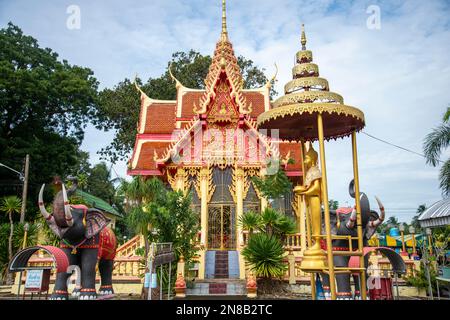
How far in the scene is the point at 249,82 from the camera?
29344 mm

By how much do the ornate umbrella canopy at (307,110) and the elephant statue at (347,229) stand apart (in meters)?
1.21

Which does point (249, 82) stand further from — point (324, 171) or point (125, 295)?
point (324, 171)

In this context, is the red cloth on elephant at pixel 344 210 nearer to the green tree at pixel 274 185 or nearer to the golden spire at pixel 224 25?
→ the green tree at pixel 274 185

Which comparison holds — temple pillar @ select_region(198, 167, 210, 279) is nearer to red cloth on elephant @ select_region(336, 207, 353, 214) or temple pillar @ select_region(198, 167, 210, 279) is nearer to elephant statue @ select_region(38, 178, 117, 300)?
elephant statue @ select_region(38, 178, 117, 300)

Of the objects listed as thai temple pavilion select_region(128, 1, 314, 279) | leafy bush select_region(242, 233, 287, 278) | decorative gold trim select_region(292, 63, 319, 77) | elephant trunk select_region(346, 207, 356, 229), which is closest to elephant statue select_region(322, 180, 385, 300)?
elephant trunk select_region(346, 207, 356, 229)

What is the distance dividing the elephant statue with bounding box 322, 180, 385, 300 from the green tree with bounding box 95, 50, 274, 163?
782 inches

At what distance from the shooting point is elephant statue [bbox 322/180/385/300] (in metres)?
7.57

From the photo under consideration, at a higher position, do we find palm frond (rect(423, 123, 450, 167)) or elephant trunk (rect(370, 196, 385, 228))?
palm frond (rect(423, 123, 450, 167))

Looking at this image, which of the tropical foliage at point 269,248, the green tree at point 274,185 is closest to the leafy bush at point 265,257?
the tropical foliage at point 269,248

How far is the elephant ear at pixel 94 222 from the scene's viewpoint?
8773mm

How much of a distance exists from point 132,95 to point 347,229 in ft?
71.6
